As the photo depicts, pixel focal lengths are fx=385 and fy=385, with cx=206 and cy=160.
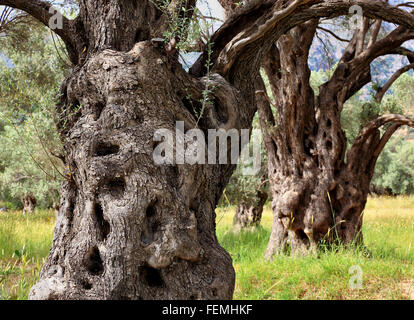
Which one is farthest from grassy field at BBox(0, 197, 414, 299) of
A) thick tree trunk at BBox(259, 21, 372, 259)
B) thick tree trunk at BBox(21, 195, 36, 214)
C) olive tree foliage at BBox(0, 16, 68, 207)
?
thick tree trunk at BBox(21, 195, 36, 214)

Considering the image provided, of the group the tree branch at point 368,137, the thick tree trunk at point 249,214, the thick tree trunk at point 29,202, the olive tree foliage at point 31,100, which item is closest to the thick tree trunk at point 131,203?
the olive tree foliage at point 31,100

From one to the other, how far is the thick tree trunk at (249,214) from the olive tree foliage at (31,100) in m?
5.02

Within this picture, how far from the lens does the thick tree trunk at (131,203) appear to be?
2.76m

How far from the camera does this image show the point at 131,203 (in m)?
2.79

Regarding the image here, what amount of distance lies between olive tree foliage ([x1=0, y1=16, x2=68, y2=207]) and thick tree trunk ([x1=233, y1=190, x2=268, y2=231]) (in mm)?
5021

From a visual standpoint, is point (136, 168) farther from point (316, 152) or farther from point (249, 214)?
point (249, 214)

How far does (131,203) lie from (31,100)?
62.2 inches

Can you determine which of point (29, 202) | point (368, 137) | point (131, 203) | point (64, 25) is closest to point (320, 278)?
point (368, 137)

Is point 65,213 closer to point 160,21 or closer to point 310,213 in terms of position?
point 160,21

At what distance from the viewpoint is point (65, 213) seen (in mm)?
3225

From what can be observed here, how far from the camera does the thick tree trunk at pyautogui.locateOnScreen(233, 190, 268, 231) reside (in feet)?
35.7

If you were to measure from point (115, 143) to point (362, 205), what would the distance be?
5.44 m

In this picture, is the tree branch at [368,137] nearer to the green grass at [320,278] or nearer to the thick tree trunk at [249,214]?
the green grass at [320,278]
